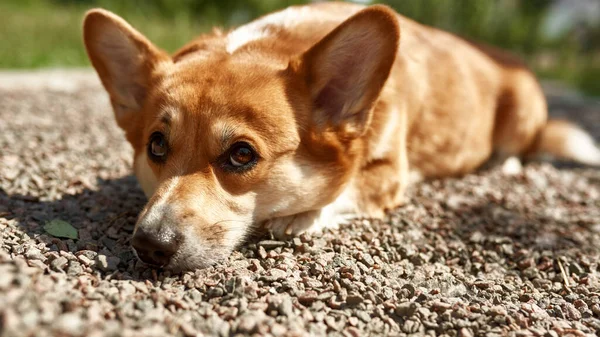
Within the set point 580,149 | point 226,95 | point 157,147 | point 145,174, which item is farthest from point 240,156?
point 580,149

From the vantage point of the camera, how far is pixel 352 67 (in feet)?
10.7

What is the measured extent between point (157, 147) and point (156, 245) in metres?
0.75

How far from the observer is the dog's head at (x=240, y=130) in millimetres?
2793

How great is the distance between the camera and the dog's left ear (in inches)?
121

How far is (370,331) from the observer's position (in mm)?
2398

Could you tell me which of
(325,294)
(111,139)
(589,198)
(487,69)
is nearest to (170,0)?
(111,139)

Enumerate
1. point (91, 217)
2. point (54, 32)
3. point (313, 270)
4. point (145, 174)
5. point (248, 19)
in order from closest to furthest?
point (313, 270) < point (91, 217) < point (145, 174) < point (54, 32) < point (248, 19)

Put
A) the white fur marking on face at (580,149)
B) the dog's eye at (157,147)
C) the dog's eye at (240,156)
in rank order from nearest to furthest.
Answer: the dog's eye at (240,156), the dog's eye at (157,147), the white fur marking on face at (580,149)

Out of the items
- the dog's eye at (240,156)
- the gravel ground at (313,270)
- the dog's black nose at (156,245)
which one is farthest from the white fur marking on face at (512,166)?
the dog's black nose at (156,245)

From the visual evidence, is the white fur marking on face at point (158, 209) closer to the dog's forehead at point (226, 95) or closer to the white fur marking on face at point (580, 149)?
the dog's forehead at point (226, 95)

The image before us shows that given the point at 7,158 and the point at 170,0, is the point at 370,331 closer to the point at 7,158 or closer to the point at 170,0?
the point at 7,158

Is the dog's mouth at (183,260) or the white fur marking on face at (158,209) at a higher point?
the white fur marking on face at (158,209)

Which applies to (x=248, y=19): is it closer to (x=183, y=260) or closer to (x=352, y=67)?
(x=352, y=67)

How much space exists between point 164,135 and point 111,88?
0.94m
